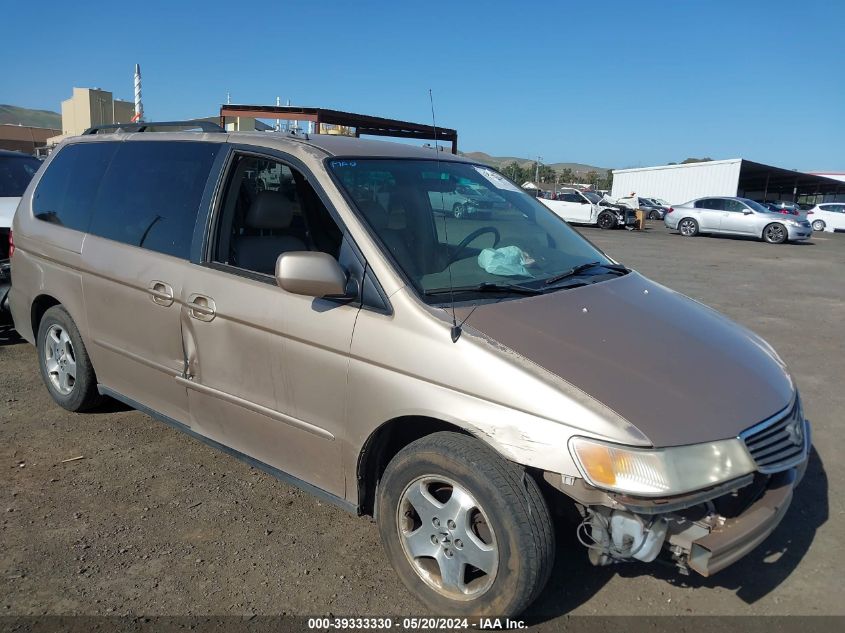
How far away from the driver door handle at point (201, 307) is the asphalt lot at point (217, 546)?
3.30 ft

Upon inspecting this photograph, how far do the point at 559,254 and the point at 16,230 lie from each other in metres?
3.89

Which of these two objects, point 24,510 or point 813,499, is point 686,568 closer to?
point 813,499

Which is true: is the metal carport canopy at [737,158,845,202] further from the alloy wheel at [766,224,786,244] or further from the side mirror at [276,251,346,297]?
the side mirror at [276,251,346,297]

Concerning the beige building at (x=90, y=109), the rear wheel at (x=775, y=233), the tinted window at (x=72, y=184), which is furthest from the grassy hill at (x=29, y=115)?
the tinted window at (x=72, y=184)

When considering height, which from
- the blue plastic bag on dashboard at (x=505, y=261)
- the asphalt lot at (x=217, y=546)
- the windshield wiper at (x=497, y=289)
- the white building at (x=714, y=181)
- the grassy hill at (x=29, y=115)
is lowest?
the asphalt lot at (x=217, y=546)

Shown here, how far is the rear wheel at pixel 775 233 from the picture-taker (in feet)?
80.0

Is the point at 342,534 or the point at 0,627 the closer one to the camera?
the point at 0,627

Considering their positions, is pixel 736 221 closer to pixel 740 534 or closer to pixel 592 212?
pixel 592 212

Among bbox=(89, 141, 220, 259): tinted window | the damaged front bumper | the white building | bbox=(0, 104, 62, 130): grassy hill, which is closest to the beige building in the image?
bbox=(89, 141, 220, 259): tinted window

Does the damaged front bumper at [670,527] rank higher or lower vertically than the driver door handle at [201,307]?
lower

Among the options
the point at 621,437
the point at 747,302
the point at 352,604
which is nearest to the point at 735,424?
the point at 621,437

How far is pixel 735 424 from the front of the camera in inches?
96.3

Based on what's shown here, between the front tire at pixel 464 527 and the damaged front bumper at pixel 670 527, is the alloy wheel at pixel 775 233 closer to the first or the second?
the damaged front bumper at pixel 670 527

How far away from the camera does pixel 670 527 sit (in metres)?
2.36
